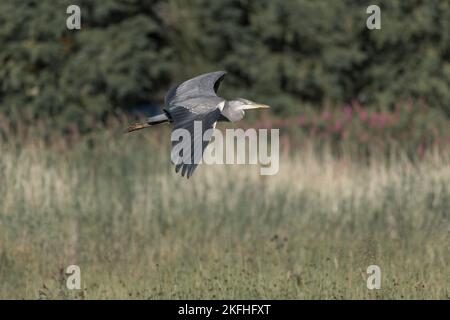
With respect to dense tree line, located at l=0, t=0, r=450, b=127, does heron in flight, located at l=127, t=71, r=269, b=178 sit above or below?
below

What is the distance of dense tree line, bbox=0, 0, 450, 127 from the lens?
49.5ft

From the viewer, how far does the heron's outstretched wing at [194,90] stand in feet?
21.7

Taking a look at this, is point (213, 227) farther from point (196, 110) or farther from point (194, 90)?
point (196, 110)

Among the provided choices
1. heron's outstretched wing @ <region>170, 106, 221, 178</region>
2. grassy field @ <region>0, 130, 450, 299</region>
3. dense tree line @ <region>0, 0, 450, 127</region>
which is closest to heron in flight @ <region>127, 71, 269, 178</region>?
heron's outstretched wing @ <region>170, 106, 221, 178</region>

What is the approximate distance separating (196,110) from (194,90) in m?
0.67

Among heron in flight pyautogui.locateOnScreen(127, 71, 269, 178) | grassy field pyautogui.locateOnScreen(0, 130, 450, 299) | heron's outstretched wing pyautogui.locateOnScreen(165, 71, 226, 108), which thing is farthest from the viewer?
grassy field pyautogui.locateOnScreen(0, 130, 450, 299)

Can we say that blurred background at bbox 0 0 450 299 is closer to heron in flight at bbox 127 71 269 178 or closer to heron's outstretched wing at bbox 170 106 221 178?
heron in flight at bbox 127 71 269 178

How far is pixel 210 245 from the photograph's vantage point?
27.2 ft

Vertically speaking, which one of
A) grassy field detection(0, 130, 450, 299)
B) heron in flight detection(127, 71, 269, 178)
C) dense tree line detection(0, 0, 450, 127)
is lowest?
grassy field detection(0, 130, 450, 299)

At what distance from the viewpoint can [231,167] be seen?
1038 centimetres

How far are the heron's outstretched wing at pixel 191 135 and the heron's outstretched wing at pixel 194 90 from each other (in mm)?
285

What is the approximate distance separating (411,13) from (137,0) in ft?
14.4

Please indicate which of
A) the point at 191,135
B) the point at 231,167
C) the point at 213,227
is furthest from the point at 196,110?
the point at 231,167
